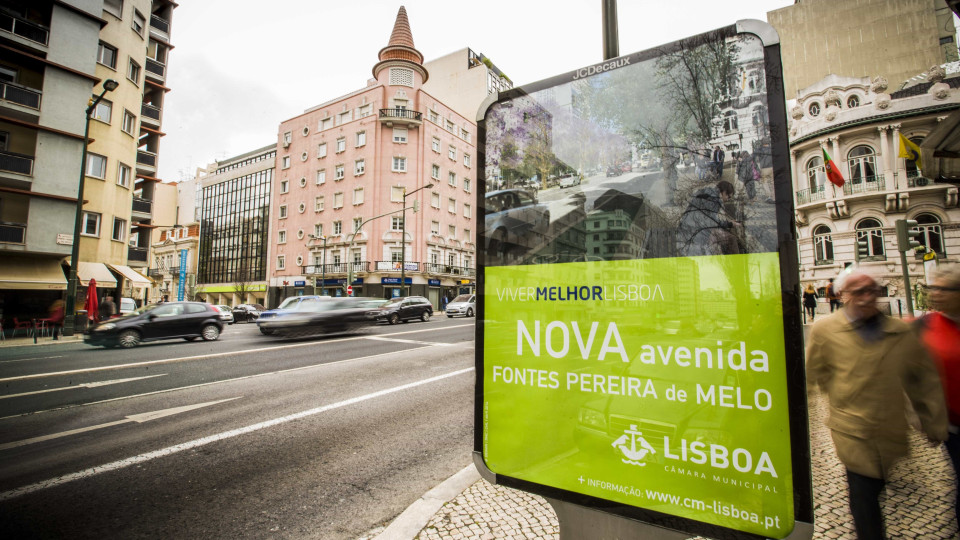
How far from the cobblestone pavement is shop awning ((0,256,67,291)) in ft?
82.3

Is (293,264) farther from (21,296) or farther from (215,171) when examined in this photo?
(215,171)

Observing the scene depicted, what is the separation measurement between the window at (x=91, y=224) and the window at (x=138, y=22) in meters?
11.5

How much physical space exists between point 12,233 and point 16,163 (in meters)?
3.22

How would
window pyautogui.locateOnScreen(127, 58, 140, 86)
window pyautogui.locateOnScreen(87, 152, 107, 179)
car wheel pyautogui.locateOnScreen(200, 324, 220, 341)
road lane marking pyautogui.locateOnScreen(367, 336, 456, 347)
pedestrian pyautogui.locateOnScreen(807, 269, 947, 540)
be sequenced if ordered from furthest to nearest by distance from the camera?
window pyautogui.locateOnScreen(127, 58, 140, 86)
window pyautogui.locateOnScreen(87, 152, 107, 179)
car wheel pyautogui.locateOnScreen(200, 324, 220, 341)
road lane marking pyautogui.locateOnScreen(367, 336, 456, 347)
pedestrian pyautogui.locateOnScreen(807, 269, 947, 540)

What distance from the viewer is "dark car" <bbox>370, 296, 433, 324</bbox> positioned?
20.8 meters

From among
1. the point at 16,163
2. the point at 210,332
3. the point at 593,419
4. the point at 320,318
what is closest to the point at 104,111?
the point at 16,163

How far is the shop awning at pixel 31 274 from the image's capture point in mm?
17277

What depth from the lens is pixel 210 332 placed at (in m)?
14.0

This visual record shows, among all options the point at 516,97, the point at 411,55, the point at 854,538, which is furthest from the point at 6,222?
the point at 411,55

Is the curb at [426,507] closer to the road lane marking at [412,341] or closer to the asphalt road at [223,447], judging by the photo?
the asphalt road at [223,447]

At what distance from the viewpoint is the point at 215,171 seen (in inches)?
2638

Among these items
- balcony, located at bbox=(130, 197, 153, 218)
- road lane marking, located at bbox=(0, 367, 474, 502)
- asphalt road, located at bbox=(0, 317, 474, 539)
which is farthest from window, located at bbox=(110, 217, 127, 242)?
road lane marking, located at bbox=(0, 367, 474, 502)

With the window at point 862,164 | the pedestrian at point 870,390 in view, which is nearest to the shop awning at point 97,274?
the pedestrian at point 870,390

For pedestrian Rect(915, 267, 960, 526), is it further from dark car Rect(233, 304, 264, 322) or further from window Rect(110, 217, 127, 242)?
dark car Rect(233, 304, 264, 322)
